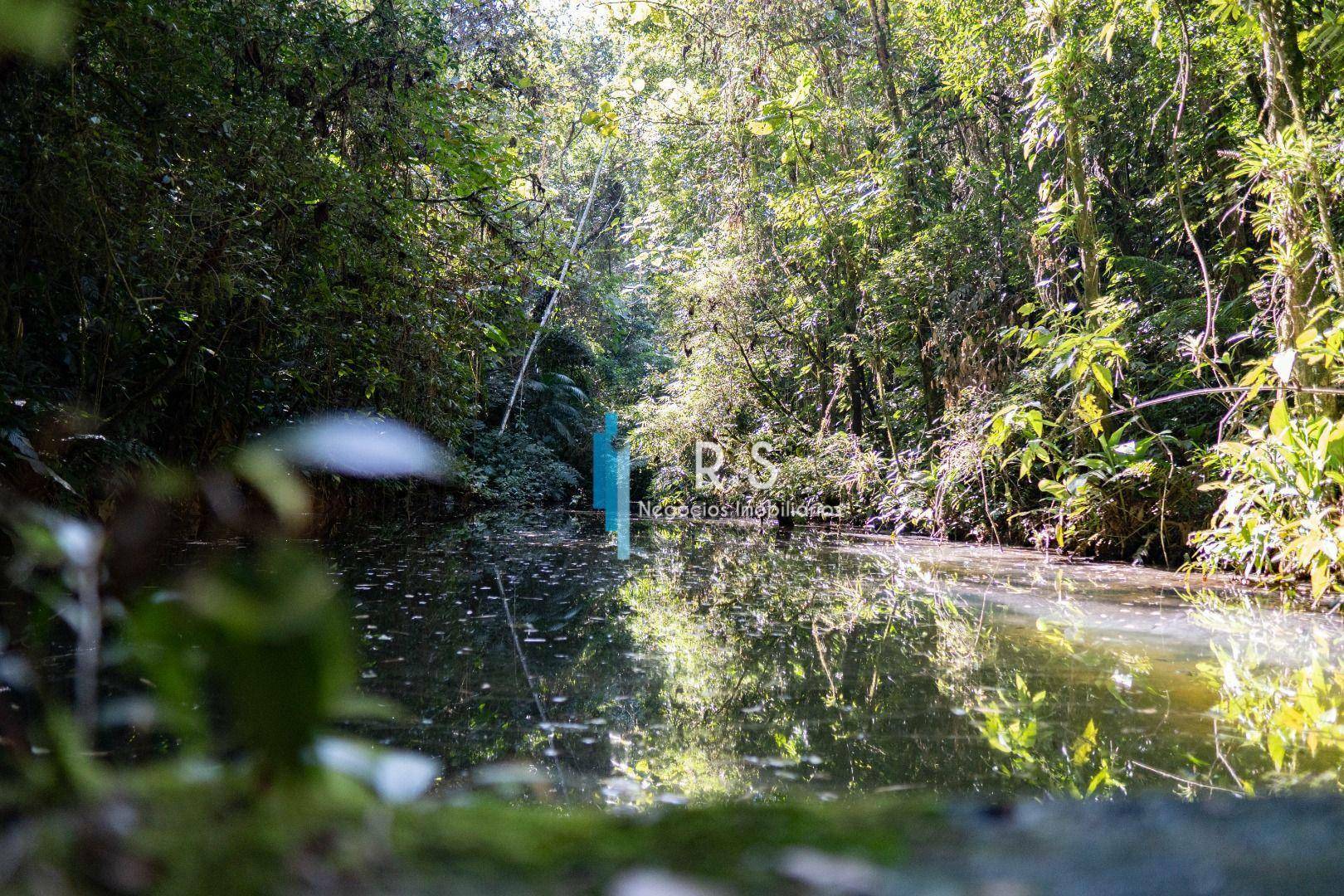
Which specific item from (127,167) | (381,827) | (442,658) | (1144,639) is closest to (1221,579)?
(1144,639)

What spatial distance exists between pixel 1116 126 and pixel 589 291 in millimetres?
11234

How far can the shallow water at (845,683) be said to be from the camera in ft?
6.24

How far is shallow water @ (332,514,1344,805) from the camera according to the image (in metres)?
1.90

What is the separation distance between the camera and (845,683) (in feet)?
9.27
